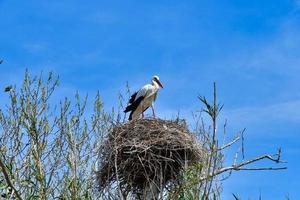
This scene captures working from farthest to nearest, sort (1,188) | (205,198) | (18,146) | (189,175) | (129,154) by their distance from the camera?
(18,146)
(129,154)
(189,175)
(1,188)
(205,198)

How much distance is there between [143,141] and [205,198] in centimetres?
365

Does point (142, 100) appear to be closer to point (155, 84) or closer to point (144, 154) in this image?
point (155, 84)

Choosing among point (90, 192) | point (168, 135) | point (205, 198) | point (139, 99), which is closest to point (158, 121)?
point (168, 135)

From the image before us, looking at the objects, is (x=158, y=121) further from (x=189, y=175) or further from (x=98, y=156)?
(x=189, y=175)

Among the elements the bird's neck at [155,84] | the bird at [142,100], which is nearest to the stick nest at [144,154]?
the bird at [142,100]

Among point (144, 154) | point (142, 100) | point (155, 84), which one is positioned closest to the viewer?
point (144, 154)

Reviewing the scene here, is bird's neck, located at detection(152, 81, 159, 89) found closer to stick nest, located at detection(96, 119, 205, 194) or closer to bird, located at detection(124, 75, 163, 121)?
bird, located at detection(124, 75, 163, 121)

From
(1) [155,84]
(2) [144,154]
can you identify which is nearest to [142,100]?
(1) [155,84]

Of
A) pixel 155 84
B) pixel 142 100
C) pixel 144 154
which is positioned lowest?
pixel 144 154

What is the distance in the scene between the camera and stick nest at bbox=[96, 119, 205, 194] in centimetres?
685

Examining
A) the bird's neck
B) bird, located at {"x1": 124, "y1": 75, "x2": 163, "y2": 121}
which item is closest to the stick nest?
bird, located at {"x1": 124, "y1": 75, "x2": 163, "y2": 121}

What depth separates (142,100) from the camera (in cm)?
918

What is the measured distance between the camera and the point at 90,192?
6410mm

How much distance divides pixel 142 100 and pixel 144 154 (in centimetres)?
234
